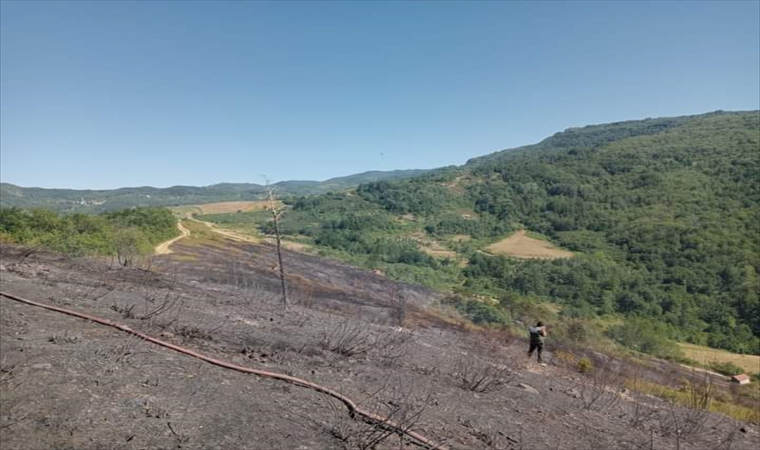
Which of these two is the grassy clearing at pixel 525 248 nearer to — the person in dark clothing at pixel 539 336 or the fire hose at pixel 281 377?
the person in dark clothing at pixel 539 336

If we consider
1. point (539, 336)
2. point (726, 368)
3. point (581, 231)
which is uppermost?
point (539, 336)

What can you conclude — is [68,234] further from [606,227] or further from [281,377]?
[606,227]

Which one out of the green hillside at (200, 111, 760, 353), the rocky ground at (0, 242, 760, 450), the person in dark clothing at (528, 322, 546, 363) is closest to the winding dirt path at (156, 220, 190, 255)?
the green hillside at (200, 111, 760, 353)

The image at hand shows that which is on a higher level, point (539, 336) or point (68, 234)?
point (68, 234)

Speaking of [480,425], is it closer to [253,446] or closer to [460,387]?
[460,387]

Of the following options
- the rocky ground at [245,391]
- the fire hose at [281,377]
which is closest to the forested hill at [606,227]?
the rocky ground at [245,391]

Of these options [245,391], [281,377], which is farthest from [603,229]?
[245,391]

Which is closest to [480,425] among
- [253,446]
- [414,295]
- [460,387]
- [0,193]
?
[460,387]

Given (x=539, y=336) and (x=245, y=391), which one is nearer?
(x=245, y=391)
